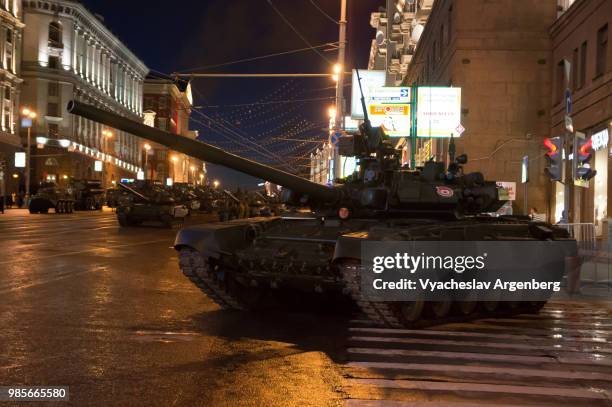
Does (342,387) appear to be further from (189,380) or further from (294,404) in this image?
(189,380)

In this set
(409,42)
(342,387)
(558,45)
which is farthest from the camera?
(409,42)

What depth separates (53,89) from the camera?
7369 centimetres

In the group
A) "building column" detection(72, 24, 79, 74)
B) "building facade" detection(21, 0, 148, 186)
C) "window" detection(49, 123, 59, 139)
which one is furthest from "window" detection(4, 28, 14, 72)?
"building column" detection(72, 24, 79, 74)

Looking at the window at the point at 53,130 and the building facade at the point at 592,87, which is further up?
the window at the point at 53,130

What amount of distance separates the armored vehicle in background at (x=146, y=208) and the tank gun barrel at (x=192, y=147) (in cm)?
2166

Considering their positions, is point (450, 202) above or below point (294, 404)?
above

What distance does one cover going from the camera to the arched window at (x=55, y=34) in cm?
7350

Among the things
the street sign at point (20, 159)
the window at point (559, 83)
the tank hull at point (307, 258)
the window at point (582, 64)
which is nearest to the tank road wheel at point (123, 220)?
the window at point (559, 83)

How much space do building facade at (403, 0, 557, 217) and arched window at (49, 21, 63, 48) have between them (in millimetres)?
55208

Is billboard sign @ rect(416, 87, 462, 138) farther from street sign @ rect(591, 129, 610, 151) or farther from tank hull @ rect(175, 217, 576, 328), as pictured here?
tank hull @ rect(175, 217, 576, 328)

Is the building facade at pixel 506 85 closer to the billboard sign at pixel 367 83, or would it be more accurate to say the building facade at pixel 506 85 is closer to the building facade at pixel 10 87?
the billboard sign at pixel 367 83

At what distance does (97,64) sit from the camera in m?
85.8

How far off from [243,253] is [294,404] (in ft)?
12.6

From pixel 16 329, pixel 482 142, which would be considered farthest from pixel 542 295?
pixel 482 142
